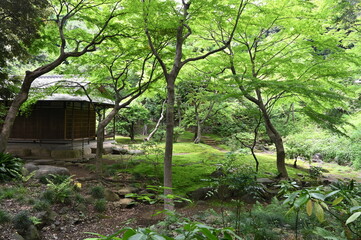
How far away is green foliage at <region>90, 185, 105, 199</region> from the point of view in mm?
7203

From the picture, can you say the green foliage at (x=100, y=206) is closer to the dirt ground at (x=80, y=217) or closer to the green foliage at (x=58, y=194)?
the dirt ground at (x=80, y=217)

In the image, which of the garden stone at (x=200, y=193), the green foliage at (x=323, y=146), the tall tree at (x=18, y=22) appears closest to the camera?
the tall tree at (x=18, y=22)

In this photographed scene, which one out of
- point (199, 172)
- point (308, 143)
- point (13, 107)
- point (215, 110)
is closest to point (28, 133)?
point (13, 107)

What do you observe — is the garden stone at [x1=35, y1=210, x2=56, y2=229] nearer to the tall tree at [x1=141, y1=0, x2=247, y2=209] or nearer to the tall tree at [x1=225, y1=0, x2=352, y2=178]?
the tall tree at [x1=141, y1=0, x2=247, y2=209]

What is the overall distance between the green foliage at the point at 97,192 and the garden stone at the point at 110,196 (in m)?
0.13

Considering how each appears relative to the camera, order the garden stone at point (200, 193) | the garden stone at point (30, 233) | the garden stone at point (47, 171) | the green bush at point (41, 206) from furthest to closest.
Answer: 1. the garden stone at point (200, 193)
2. the garden stone at point (47, 171)
3. the green bush at point (41, 206)
4. the garden stone at point (30, 233)

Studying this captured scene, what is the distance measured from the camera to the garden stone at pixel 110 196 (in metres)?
7.38

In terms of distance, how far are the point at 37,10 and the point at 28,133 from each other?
8.07 m

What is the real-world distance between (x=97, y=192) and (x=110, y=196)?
429 mm

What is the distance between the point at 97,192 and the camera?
23.8 ft

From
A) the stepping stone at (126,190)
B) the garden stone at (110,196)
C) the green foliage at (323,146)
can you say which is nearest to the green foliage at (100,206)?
the garden stone at (110,196)

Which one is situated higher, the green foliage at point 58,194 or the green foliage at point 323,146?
the green foliage at point 323,146

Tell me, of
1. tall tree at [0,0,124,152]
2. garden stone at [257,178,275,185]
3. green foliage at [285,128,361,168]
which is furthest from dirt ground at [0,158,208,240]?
green foliage at [285,128,361,168]

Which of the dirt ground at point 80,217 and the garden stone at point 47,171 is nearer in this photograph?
the dirt ground at point 80,217
